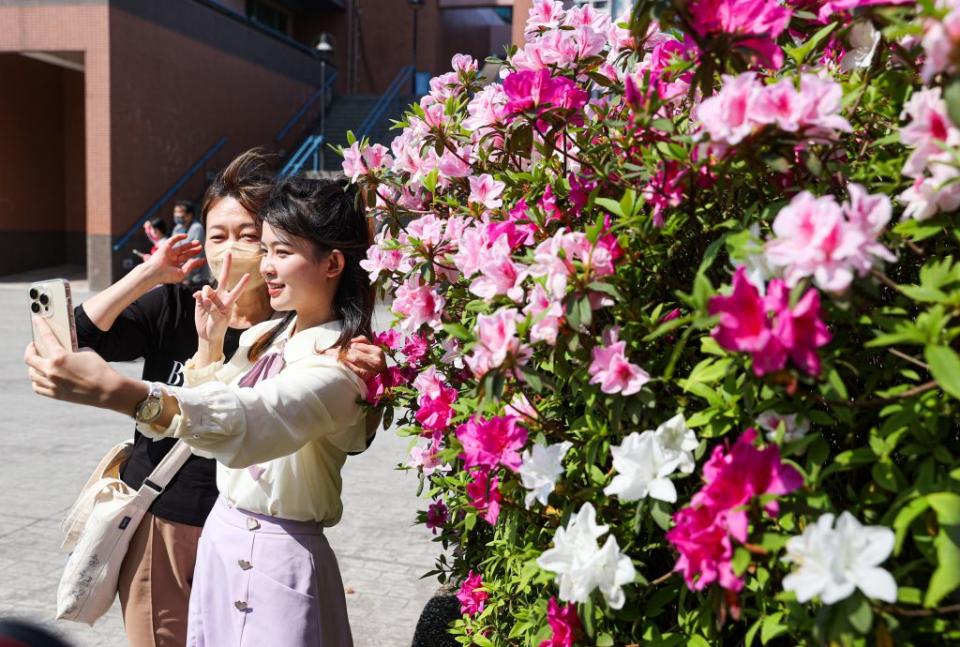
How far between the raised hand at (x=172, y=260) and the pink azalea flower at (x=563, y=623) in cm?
169

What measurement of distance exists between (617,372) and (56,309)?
1.26 metres

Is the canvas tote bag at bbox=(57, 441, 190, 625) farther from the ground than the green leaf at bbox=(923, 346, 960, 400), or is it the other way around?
the green leaf at bbox=(923, 346, 960, 400)

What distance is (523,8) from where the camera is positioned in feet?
73.8

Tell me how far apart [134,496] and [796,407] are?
2.01 metres

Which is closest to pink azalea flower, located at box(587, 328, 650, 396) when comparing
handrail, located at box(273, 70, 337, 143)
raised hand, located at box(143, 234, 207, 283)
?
raised hand, located at box(143, 234, 207, 283)

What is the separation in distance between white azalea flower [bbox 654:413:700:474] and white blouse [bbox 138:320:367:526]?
2.97ft

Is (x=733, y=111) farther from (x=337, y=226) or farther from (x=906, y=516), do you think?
(x=337, y=226)

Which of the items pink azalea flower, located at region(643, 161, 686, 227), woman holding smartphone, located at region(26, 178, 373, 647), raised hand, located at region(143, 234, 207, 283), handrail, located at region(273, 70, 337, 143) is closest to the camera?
pink azalea flower, located at region(643, 161, 686, 227)

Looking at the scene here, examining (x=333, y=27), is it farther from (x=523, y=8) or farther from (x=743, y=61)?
(x=743, y=61)

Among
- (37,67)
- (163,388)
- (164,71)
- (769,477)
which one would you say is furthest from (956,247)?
(37,67)

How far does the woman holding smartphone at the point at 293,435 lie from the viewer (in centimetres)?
213

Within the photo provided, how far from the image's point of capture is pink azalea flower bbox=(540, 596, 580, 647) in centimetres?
157

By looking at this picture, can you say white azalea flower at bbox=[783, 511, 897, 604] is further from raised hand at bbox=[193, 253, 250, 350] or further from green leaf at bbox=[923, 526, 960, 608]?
raised hand at bbox=[193, 253, 250, 350]

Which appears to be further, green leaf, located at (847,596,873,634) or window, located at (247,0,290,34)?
window, located at (247,0,290,34)
